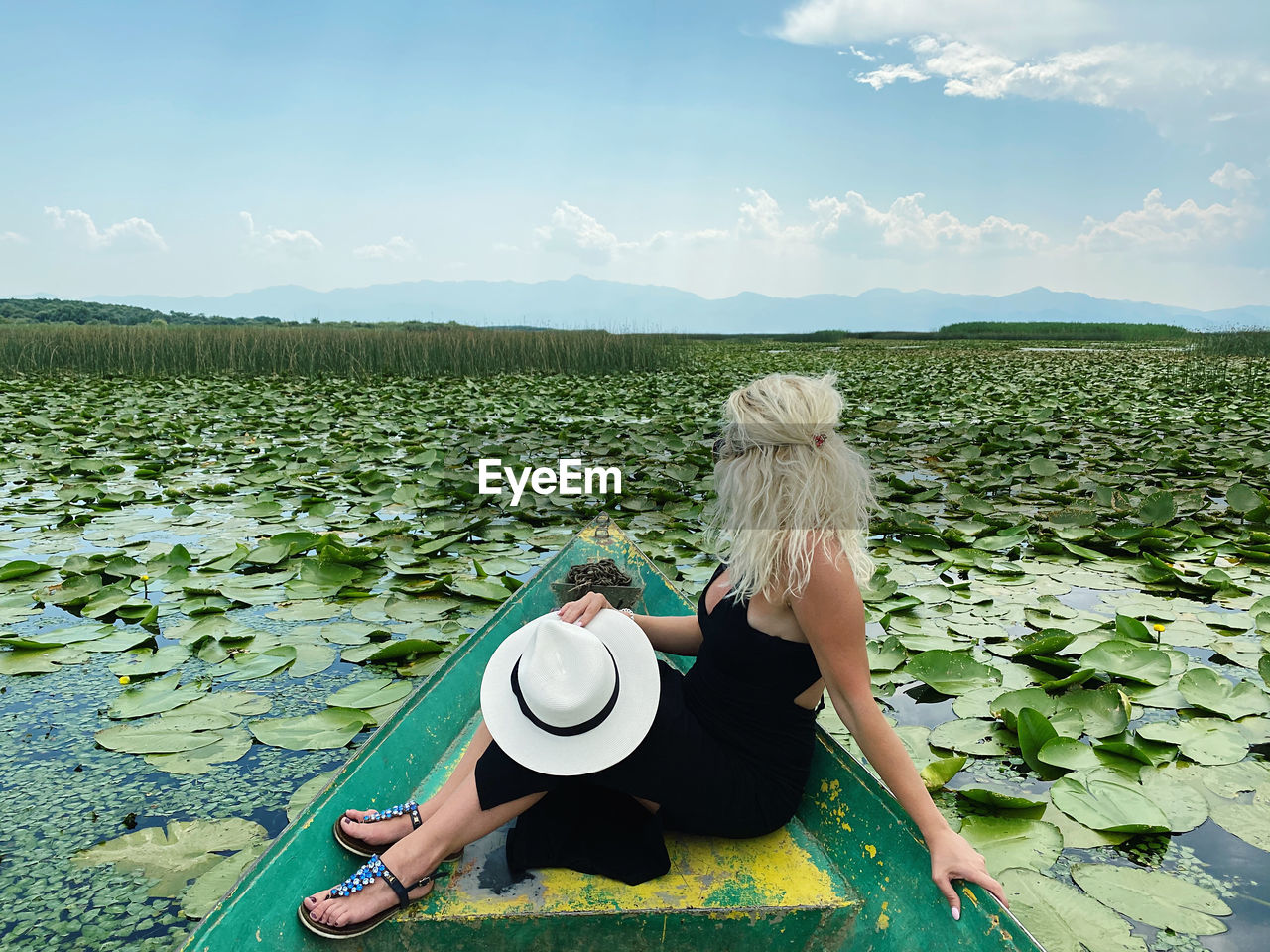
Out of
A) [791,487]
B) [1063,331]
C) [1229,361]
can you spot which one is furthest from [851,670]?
[1063,331]

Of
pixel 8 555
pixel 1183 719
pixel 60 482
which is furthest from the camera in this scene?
pixel 60 482

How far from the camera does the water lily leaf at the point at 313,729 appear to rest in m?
2.08

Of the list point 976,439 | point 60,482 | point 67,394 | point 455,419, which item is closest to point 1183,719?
point 976,439

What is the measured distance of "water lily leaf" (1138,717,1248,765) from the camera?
1938mm

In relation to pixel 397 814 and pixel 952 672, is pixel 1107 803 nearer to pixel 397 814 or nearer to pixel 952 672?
pixel 952 672

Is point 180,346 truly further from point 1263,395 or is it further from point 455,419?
point 1263,395

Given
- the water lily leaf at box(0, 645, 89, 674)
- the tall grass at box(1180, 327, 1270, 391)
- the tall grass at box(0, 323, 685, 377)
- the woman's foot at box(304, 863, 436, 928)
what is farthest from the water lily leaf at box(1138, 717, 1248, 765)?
the tall grass at box(0, 323, 685, 377)

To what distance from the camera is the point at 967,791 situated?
5.81 ft

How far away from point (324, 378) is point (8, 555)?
7.82 m

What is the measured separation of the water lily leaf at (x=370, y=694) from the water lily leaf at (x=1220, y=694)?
2169mm

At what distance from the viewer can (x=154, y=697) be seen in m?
2.28

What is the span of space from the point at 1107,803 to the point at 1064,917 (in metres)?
0.39

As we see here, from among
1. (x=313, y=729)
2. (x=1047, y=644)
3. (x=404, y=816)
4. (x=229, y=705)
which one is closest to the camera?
(x=404, y=816)

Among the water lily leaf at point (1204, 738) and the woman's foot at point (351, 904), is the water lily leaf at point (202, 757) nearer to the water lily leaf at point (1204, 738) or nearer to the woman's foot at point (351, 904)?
the woman's foot at point (351, 904)
